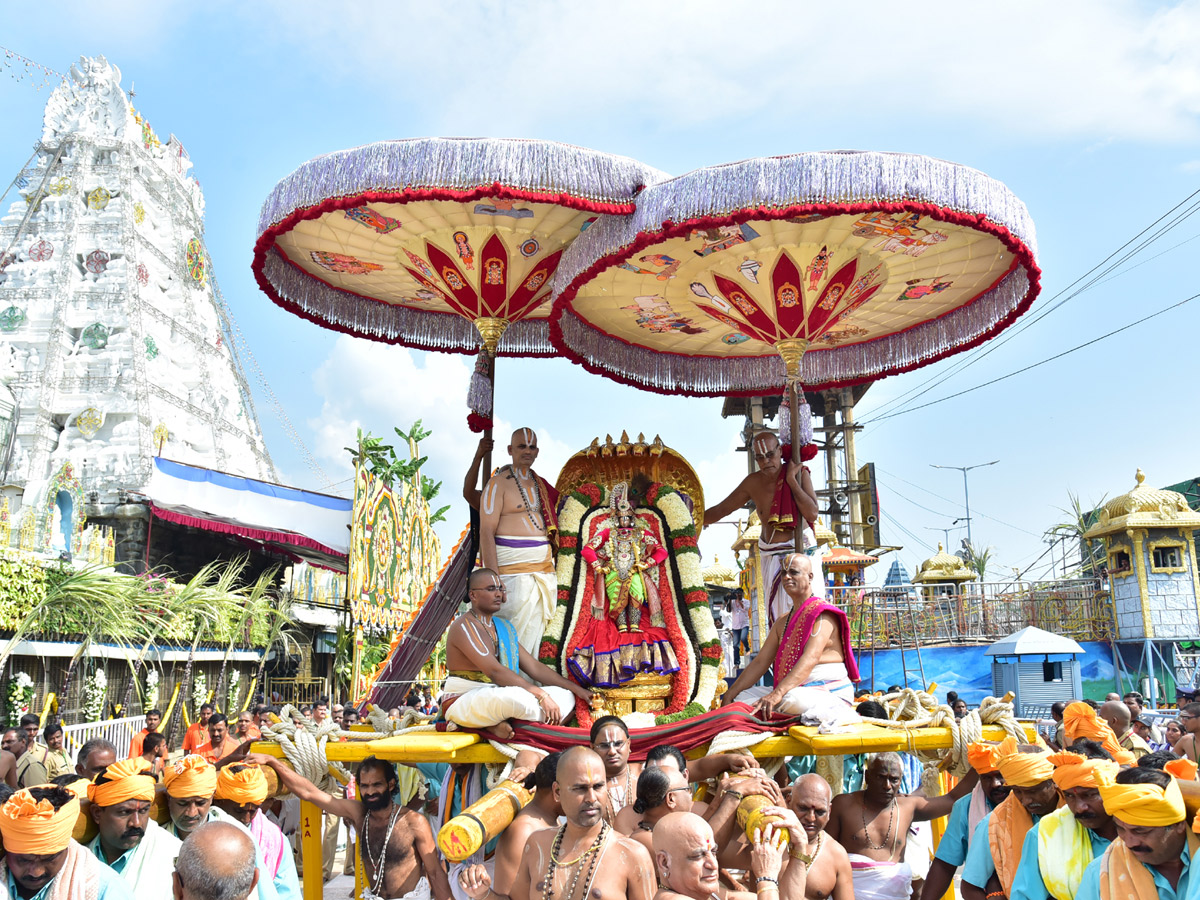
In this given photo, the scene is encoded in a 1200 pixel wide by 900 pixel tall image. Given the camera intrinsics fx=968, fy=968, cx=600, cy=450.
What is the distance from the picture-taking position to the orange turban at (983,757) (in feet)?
15.1

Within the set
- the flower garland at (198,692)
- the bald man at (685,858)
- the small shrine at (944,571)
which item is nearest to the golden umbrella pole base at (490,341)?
the bald man at (685,858)

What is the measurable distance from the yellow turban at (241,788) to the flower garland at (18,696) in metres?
10.2

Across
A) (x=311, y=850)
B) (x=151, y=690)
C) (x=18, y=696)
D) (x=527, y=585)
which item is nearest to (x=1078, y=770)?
(x=527, y=585)

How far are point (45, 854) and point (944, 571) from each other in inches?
1199

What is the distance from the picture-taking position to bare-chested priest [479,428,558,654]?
6863 millimetres

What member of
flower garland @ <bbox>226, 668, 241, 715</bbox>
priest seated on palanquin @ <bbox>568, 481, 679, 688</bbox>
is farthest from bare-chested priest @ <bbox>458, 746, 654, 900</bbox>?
flower garland @ <bbox>226, 668, 241, 715</bbox>

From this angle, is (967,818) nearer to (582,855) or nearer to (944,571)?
(582,855)

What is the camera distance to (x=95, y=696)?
46.9 ft

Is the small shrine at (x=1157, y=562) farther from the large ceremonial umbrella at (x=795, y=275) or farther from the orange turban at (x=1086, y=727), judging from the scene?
the orange turban at (x=1086, y=727)

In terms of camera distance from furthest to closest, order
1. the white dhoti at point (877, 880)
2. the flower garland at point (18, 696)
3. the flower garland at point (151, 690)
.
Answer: the flower garland at point (151, 690)
the flower garland at point (18, 696)
the white dhoti at point (877, 880)

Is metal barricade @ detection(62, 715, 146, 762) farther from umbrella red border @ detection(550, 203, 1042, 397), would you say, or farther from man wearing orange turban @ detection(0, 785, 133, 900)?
man wearing orange turban @ detection(0, 785, 133, 900)

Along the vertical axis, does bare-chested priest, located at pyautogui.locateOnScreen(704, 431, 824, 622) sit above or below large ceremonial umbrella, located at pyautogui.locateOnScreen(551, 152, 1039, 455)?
below

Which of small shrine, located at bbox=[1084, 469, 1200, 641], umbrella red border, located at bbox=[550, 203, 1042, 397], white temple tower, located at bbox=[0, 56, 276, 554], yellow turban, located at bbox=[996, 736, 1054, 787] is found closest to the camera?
yellow turban, located at bbox=[996, 736, 1054, 787]

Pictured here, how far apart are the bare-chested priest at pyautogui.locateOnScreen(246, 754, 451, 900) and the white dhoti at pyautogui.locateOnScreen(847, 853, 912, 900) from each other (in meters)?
2.12
